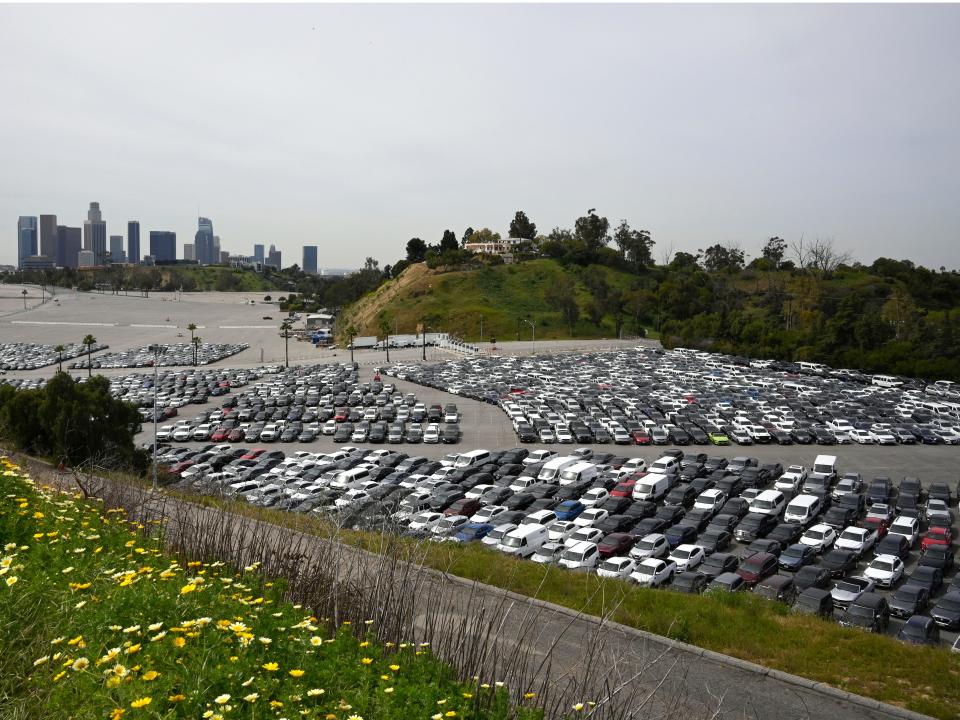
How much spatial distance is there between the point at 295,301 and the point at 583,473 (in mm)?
121758

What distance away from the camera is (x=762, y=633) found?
7195mm

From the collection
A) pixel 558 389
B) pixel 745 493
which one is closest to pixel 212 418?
pixel 558 389

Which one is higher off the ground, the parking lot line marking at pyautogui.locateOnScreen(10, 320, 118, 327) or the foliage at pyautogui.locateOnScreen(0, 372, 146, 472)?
the foliage at pyautogui.locateOnScreen(0, 372, 146, 472)

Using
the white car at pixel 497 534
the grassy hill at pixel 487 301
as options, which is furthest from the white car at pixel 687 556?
the grassy hill at pixel 487 301

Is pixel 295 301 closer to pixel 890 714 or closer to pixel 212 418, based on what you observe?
pixel 212 418

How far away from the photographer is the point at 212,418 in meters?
32.1

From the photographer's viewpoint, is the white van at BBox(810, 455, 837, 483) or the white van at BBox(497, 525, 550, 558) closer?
the white van at BBox(497, 525, 550, 558)

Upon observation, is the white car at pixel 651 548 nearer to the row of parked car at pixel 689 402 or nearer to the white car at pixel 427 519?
the white car at pixel 427 519

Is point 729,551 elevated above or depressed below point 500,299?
below

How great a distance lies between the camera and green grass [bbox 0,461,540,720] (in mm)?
3293

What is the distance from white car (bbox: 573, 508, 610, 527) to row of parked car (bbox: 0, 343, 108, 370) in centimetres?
5435

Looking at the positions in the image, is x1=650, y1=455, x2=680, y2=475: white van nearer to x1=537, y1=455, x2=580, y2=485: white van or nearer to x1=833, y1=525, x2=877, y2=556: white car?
x1=537, y1=455, x2=580, y2=485: white van

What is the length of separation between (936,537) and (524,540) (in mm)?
9646

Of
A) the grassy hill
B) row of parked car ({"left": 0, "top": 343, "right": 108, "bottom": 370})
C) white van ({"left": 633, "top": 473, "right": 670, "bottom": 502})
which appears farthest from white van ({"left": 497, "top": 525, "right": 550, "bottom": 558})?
the grassy hill
